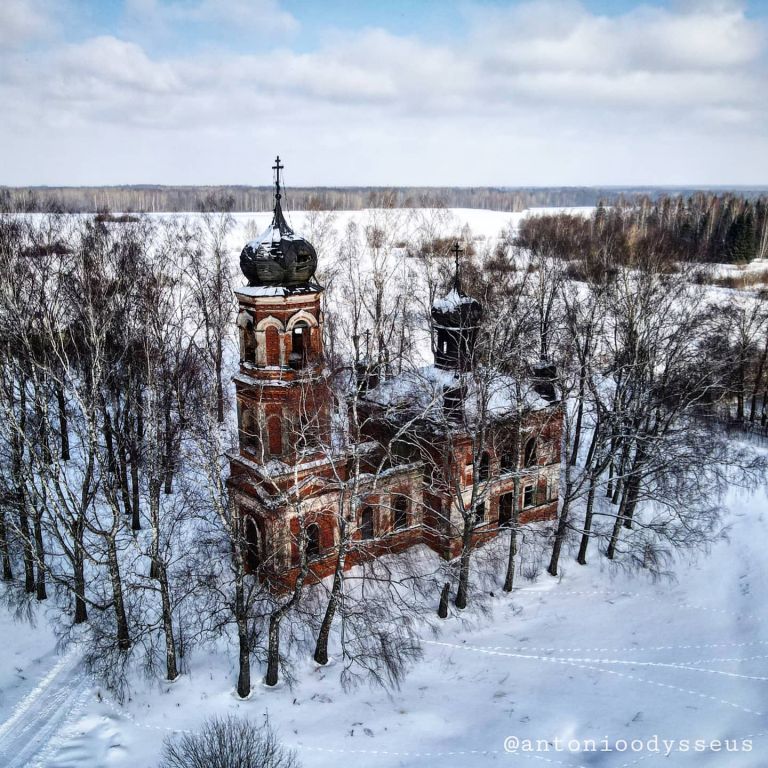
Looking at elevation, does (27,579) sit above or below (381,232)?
below

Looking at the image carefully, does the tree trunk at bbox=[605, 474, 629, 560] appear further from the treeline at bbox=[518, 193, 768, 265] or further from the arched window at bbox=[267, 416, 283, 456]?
the treeline at bbox=[518, 193, 768, 265]

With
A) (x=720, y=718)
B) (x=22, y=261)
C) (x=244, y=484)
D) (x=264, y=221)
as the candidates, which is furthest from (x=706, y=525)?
(x=264, y=221)

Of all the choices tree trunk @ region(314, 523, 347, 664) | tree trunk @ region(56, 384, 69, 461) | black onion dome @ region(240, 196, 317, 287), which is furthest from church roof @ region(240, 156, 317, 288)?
tree trunk @ region(56, 384, 69, 461)

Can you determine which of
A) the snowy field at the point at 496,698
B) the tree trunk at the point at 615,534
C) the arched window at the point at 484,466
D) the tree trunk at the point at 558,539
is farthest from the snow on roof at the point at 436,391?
the snowy field at the point at 496,698

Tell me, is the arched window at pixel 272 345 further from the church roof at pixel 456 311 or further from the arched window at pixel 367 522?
the arched window at pixel 367 522

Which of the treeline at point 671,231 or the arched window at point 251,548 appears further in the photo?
the treeline at point 671,231

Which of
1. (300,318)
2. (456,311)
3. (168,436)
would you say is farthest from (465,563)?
(168,436)

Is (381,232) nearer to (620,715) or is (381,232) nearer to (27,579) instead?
(27,579)
